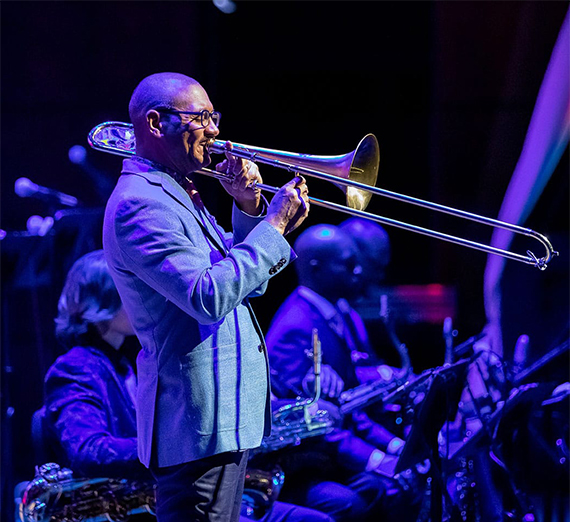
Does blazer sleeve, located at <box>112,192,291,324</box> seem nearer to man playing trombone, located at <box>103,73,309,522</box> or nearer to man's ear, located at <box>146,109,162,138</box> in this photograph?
man playing trombone, located at <box>103,73,309,522</box>

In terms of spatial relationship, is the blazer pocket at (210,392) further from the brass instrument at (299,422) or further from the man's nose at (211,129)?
the brass instrument at (299,422)

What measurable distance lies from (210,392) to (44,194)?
200cm

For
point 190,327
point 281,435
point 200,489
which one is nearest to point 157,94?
point 190,327

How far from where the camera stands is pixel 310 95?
10.7 ft

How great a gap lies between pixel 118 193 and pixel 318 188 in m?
1.67

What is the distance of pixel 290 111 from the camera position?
325 cm

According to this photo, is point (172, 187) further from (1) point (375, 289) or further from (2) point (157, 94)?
(1) point (375, 289)

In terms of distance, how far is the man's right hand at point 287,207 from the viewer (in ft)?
5.44

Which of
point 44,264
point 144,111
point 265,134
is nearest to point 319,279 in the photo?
point 265,134

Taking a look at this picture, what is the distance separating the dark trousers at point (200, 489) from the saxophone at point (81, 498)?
1192mm

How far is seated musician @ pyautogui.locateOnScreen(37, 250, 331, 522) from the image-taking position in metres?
2.55

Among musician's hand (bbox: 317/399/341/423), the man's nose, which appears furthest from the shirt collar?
musician's hand (bbox: 317/399/341/423)

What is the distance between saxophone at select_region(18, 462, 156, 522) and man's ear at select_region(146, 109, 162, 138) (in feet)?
4.82

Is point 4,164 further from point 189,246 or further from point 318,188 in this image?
point 189,246
